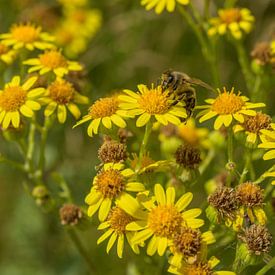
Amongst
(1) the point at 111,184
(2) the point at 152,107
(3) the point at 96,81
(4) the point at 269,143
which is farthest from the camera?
(3) the point at 96,81

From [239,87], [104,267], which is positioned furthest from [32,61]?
[239,87]

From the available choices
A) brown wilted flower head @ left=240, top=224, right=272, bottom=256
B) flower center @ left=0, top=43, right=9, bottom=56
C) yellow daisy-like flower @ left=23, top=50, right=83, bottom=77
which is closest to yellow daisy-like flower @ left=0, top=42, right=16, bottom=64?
flower center @ left=0, top=43, right=9, bottom=56

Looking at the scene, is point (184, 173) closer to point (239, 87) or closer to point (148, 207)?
point (148, 207)

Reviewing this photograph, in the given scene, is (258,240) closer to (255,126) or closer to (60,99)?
(255,126)

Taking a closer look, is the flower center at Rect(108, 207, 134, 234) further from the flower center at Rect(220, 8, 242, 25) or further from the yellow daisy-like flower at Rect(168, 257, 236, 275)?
the flower center at Rect(220, 8, 242, 25)

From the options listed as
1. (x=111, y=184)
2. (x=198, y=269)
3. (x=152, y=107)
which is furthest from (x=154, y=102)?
(x=198, y=269)

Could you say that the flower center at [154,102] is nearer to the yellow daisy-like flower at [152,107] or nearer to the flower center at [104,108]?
the yellow daisy-like flower at [152,107]

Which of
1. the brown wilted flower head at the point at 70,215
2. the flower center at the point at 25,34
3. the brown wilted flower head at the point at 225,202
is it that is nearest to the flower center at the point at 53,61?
the flower center at the point at 25,34
